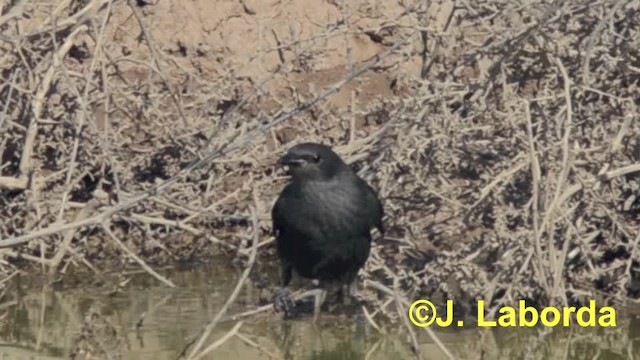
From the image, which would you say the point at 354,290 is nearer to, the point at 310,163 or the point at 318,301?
the point at 318,301

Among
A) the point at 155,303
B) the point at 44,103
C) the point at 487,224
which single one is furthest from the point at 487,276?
the point at 44,103

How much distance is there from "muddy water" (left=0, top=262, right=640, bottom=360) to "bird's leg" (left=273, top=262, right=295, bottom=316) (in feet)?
0.28

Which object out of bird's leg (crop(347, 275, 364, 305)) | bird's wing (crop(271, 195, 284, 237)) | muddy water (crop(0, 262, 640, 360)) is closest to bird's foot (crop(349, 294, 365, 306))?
bird's leg (crop(347, 275, 364, 305))

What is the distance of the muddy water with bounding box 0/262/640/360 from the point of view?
29.5 feet

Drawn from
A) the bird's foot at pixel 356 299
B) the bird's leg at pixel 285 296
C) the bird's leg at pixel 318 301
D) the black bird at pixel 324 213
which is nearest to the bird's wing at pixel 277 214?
the black bird at pixel 324 213

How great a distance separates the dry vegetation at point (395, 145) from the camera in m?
9.11

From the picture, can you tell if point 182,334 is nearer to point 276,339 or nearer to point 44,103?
point 276,339

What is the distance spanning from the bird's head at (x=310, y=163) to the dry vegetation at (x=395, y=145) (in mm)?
244

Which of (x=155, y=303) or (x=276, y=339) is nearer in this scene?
(x=276, y=339)

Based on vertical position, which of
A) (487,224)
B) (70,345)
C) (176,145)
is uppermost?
(176,145)

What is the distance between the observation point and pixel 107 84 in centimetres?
1027

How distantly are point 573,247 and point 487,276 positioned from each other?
1.61 feet

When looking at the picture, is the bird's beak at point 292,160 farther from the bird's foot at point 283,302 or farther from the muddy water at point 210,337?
the muddy water at point 210,337

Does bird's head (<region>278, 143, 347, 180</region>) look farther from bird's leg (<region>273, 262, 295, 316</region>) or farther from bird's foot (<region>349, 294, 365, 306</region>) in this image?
bird's foot (<region>349, 294, 365, 306</region>)
